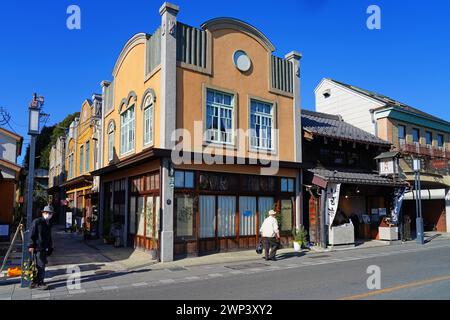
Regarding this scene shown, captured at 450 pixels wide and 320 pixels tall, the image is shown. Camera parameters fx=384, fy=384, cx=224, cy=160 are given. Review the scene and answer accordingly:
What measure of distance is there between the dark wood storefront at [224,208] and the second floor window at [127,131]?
4461 millimetres

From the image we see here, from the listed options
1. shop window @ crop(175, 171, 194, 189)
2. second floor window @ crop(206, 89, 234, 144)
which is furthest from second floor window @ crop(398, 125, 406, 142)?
shop window @ crop(175, 171, 194, 189)

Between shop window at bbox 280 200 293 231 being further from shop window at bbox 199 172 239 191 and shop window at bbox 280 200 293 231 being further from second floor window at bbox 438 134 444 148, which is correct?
second floor window at bbox 438 134 444 148

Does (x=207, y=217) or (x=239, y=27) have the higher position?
(x=239, y=27)

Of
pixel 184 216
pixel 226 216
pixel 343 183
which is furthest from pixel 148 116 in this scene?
pixel 343 183

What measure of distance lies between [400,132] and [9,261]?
20.6m

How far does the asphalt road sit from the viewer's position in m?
7.43

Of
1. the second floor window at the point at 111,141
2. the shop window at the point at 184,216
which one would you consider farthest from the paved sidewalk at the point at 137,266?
the second floor window at the point at 111,141

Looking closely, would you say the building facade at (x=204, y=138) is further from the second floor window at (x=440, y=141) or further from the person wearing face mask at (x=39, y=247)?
the second floor window at (x=440, y=141)

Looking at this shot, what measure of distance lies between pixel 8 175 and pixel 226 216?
12.3 meters

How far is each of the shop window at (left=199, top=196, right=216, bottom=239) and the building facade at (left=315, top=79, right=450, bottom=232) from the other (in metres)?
11.8

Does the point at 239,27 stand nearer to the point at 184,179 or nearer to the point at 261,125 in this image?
the point at 261,125

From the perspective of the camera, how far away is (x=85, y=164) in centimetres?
2705

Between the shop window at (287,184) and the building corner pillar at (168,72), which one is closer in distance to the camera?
the building corner pillar at (168,72)

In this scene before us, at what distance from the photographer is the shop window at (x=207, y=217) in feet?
46.2
